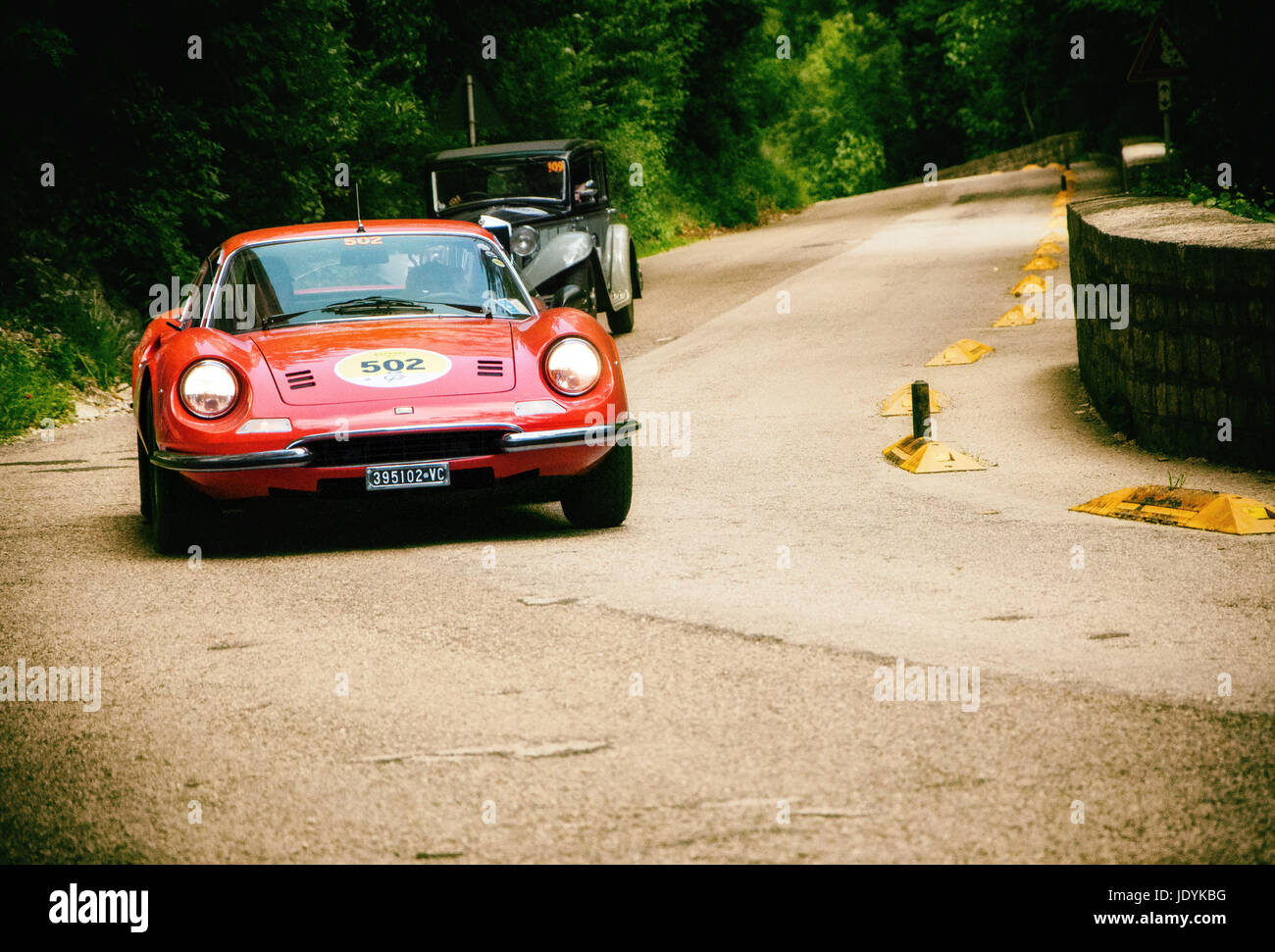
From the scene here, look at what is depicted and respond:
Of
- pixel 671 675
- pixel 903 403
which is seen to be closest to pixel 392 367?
pixel 671 675

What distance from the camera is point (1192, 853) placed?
301 cm

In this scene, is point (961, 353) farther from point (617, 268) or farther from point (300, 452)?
point (300, 452)

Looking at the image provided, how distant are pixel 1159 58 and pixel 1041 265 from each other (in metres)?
3.06

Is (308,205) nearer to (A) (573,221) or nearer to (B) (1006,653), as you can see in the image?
(A) (573,221)

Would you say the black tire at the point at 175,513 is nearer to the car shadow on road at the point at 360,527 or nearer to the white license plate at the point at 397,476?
the car shadow on road at the point at 360,527

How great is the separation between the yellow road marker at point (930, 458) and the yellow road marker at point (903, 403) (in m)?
1.67

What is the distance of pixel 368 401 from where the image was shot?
6.19 metres

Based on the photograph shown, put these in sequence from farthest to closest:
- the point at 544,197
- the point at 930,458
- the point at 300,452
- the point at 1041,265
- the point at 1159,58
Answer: the point at 1041,265 → the point at 1159,58 → the point at 544,197 → the point at 930,458 → the point at 300,452

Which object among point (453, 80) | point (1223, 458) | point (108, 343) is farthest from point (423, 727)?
point (453, 80)

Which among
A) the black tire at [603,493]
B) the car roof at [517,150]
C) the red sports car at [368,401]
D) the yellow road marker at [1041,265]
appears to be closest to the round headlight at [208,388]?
the red sports car at [368,401]

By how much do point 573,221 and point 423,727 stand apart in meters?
11.8

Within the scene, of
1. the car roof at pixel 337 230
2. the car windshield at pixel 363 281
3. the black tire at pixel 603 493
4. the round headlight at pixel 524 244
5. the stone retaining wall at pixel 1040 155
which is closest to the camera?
the black tire at pixel 603 493

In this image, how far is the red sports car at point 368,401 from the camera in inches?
242

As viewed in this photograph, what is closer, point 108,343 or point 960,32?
point 108,343
